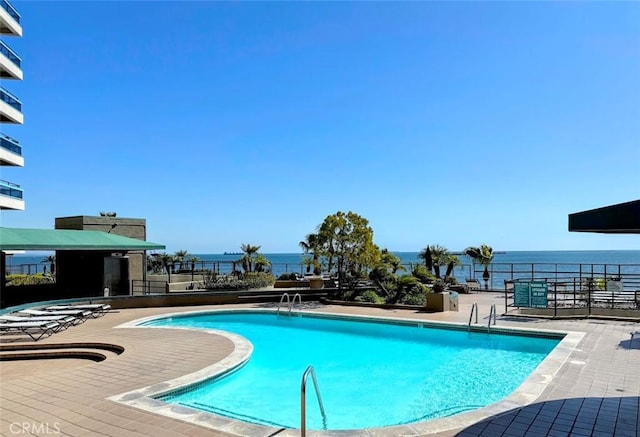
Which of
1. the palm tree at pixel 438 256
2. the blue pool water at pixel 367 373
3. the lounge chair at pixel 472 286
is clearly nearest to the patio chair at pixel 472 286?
the lounge chair at pixel 472 286

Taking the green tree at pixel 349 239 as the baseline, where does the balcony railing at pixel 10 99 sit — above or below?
above

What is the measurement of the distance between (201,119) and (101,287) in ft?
25.9

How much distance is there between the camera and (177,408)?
202 inches

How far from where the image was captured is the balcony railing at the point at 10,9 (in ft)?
89.0

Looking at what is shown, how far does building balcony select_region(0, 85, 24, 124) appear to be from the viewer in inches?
1011

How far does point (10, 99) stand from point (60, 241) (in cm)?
1688

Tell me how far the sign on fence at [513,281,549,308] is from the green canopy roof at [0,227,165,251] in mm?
13350

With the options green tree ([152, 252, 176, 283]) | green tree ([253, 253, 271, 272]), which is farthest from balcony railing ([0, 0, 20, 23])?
green tree ([253, 253, 271, 272])

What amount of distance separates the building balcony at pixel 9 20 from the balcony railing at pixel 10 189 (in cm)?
1043

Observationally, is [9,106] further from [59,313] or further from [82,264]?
[59,313]

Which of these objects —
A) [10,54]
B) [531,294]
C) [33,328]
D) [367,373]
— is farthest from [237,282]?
[10,54]

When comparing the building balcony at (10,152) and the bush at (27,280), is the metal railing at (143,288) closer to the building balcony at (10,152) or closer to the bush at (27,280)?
the bush at (27,280)

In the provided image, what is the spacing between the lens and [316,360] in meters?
9.59

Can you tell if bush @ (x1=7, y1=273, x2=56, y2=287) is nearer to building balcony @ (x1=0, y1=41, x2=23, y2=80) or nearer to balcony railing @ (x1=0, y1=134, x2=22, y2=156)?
balcony railing @ (x1=0, y1=134, x2=22, y2=156)
